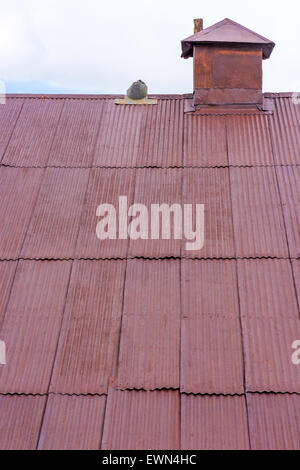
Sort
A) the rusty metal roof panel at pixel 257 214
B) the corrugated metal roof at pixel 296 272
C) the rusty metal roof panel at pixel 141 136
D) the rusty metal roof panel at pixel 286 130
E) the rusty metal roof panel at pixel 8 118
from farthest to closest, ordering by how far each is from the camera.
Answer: the rusty metal roof panel at pixel 8 118 < the rusty metal roof panel at pixel 141 136 < the rusty metal roof panel at pixel 286 130 < the rusty metal roof panel at pixel 257 214 < the corrugated metal roof at pixel 296 272

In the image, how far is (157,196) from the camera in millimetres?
6520

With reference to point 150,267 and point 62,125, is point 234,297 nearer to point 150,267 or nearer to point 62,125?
point 150,267

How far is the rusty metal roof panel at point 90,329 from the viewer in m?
4.54

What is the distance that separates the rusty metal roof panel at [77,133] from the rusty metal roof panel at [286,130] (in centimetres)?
379

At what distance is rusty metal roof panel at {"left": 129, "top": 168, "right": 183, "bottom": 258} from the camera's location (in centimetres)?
577

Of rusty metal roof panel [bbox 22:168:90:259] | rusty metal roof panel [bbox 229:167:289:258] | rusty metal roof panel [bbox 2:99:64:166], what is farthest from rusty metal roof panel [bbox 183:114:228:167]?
rusty metal roof panel [bbox 2:99:64:166]

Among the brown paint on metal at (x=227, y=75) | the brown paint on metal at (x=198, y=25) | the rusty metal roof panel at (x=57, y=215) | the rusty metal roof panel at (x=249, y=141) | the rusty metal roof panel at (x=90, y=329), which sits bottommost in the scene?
the rusty metal roof panel at (x=90, y=329)

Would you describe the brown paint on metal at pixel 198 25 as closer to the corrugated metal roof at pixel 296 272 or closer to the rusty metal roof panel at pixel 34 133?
the rusty metal roof panel at pixel 34 133

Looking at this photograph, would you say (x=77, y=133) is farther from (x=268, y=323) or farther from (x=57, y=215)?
(x=268, y=323)

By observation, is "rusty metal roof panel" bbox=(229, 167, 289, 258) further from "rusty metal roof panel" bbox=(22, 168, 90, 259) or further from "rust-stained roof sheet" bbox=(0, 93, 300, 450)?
"rusty metal roof panel" bbox=(22, 168, 90, 259)

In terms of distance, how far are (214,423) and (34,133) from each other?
666 cm

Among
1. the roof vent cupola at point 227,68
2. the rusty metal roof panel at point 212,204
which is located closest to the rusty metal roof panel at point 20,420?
the rusty metal roof panel at point 212,204

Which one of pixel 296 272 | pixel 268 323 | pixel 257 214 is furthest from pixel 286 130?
pixel 268 323

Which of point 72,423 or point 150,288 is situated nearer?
point 72,423
